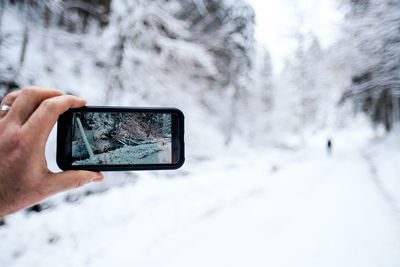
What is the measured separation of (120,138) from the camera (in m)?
1.29

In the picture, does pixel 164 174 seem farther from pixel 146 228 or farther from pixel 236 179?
pixel 146 228

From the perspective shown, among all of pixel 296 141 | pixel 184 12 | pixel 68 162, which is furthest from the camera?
pixel 296 141

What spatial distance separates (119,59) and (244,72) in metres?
10.9

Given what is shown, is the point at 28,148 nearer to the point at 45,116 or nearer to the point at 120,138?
the point at 45,116

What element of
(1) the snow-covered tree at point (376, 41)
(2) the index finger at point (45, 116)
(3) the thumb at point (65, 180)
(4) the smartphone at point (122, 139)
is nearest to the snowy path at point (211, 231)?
(3) the thumb at point (65, 180)

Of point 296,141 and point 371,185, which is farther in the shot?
point 296,141

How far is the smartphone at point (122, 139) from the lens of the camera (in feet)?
4.02

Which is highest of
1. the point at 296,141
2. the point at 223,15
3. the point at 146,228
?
the point at 223,15

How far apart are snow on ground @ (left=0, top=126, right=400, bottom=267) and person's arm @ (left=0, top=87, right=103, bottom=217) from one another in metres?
1.57

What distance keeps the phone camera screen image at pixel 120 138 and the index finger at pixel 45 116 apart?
10 cm

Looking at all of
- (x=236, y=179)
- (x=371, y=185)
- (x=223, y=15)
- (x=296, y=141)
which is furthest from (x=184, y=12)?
(x=296, y=141)

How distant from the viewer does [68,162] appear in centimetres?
123

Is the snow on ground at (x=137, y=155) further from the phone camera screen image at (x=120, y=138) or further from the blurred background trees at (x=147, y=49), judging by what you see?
the blurred background trees at (x=147, y=49)

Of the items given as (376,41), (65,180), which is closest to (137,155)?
(65,180)
